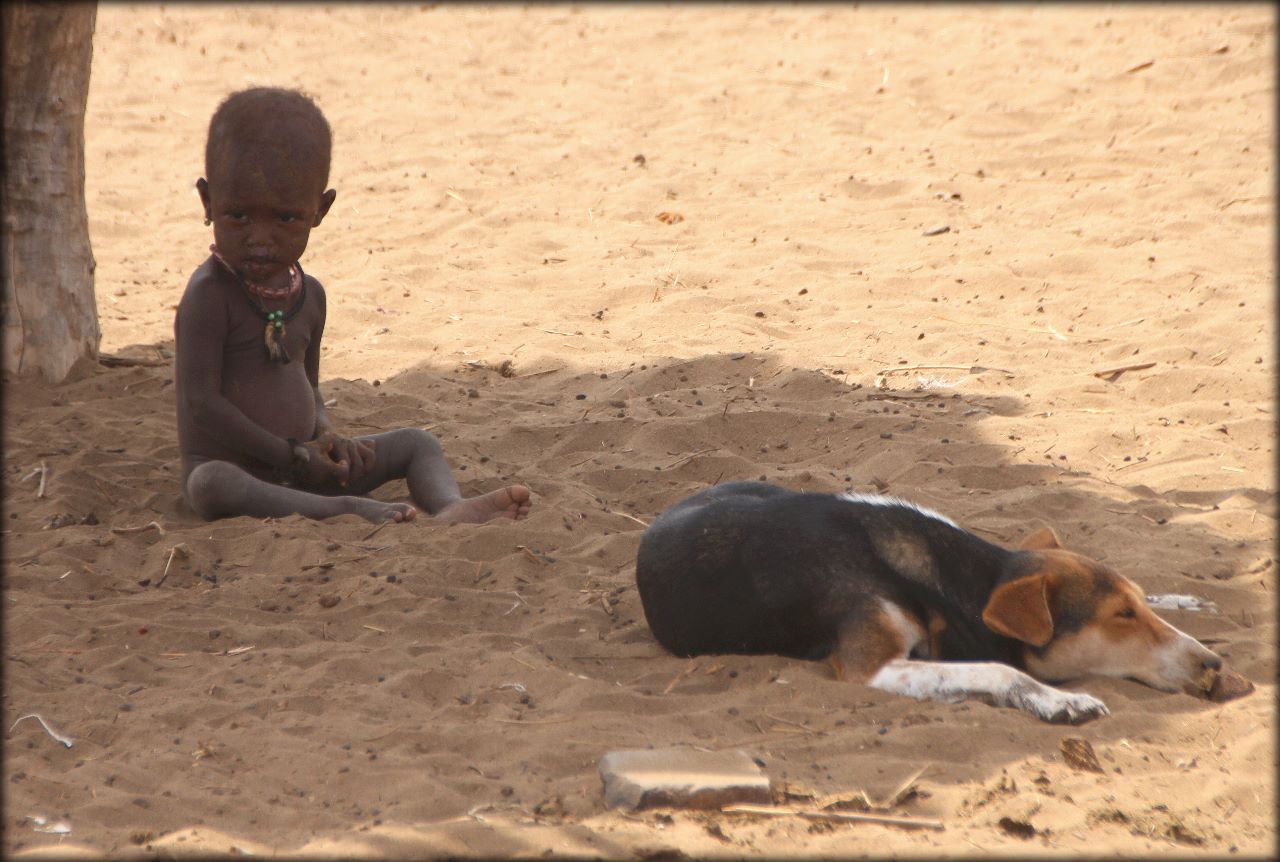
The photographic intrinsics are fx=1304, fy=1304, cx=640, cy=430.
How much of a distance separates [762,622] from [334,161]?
8497 millimetres

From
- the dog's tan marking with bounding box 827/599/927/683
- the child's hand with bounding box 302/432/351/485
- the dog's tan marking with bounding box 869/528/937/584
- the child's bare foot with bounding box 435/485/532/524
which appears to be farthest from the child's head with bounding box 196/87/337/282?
the dog's tan marking with bounding box 827/599/927/683

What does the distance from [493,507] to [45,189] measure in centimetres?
342

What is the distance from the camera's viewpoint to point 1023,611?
14.3ft

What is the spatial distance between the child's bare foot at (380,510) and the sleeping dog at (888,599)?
5.03 ft

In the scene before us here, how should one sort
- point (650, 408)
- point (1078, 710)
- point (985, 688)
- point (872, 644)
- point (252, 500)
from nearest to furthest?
point (1078, 710) < point (985, 688) < point (872, 644) < point (252, 500) < point (650, 408)

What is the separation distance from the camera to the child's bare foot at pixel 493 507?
18.9ft

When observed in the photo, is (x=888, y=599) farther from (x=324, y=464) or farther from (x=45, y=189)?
(x=45, y=189)

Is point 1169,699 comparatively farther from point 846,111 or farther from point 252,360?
point 846,111

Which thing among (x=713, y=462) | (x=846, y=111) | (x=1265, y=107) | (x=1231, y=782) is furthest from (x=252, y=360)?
(x=1265, y=107)

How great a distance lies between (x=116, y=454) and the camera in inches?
262

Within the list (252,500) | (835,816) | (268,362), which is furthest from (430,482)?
(835,816)

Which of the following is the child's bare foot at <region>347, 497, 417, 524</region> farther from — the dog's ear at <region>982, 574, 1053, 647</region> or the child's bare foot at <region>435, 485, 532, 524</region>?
the dog's ear at <region>982, 574, 1053, 647</region>

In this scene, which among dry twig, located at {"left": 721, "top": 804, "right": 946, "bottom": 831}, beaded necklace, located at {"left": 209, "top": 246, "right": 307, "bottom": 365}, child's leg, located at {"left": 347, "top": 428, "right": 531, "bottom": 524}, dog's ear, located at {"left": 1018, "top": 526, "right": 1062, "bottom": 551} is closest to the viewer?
dry twig, located at {"left": 721, "top": 804, "right": 946, "bottom": 831}

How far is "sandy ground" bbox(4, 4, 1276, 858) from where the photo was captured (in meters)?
3.67
